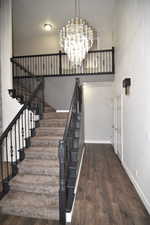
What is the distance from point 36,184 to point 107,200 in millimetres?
1306

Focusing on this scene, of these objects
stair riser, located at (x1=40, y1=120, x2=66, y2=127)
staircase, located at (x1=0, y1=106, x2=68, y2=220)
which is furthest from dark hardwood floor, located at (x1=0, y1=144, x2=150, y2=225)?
stair riser, located at (x1=40, y1=120, x2=66, y2=127)

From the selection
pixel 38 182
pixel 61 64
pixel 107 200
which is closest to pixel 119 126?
pixel 107 200

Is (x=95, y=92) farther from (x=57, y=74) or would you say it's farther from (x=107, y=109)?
(x=57, y=74)

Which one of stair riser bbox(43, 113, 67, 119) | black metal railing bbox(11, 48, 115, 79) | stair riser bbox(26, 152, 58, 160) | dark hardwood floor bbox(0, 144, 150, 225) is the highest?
black metal railing bbox(11, 48, 115, 79)

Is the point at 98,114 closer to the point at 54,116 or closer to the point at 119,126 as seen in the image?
the point at 119,126

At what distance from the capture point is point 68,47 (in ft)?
14.2

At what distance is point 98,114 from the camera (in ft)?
24.5

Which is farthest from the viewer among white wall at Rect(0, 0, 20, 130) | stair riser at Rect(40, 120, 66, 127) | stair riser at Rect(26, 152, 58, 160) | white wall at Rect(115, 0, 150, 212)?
white wall at Rect(0, 0, 20, 130)

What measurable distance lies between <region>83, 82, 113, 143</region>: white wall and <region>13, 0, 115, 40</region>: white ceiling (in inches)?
112

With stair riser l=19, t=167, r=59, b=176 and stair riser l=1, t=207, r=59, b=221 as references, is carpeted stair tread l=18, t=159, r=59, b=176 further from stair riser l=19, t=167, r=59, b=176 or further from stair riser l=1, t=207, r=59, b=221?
stair riser l=1, t=207, r=59, b=221

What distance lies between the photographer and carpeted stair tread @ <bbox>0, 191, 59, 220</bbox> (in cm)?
234

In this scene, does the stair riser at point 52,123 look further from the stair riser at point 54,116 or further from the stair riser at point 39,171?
the stair riser at point 39,171

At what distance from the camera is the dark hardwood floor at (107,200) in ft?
7.30

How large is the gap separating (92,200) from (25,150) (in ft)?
6.18
